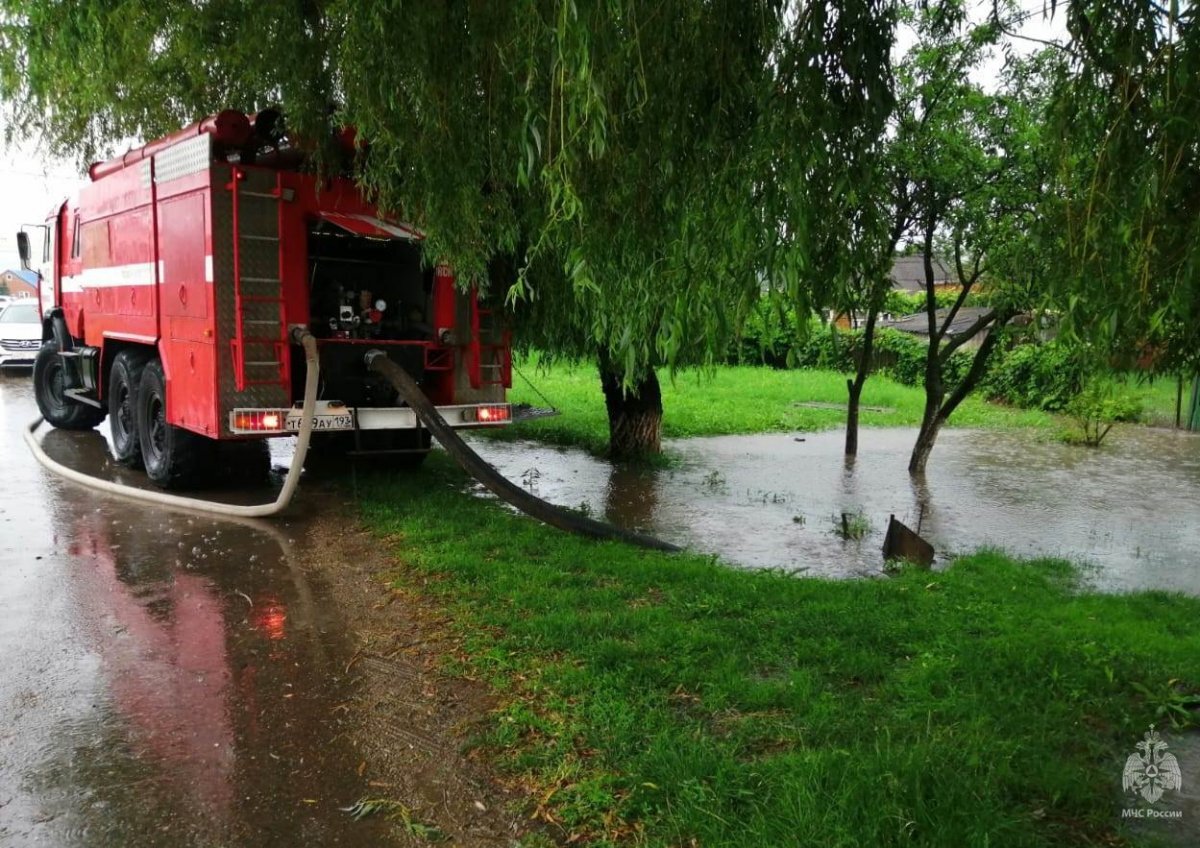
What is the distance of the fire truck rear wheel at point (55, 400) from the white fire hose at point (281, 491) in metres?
3.34

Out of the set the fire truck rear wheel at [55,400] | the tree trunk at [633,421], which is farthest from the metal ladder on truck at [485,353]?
the fire truck rear wheel at [55,400]

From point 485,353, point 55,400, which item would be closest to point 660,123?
point 485,353

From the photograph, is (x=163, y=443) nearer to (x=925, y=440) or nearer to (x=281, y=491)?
(x=281, y=491)

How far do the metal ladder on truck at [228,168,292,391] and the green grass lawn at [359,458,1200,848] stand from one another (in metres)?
2.13

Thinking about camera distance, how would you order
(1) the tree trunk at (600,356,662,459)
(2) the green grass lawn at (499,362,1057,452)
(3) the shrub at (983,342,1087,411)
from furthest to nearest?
(3) the shrub at (983,342,1087,411) → (2) the green grass lawn at (499,362,1057,452) → (1) the tree trunk at (600,356,662,459)

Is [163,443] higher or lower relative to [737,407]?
higher

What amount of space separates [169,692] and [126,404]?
6490 millimetres

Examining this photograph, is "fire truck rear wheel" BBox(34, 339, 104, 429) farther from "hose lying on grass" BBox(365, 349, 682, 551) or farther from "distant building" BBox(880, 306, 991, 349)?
"distant building" BBox(880, 306, 991, 349)

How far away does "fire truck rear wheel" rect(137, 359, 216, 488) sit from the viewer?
28.2ft

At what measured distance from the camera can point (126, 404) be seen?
9.84 metres

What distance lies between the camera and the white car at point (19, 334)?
19891mm

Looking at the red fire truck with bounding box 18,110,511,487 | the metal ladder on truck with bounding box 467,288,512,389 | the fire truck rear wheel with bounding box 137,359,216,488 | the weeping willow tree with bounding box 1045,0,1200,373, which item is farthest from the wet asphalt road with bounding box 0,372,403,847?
the weeping willow tree with bounding box 1045,0,1200,373

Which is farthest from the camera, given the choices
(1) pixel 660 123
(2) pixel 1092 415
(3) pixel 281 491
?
(2) pixel 1092 415

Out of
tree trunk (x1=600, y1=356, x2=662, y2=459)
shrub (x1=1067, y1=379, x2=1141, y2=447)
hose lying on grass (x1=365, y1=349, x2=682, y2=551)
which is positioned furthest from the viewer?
shrub (x1=1067, y1=379, x2=1141, y2=447)
